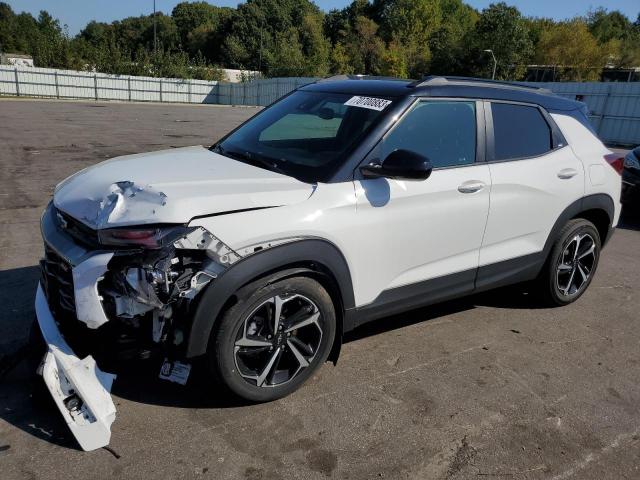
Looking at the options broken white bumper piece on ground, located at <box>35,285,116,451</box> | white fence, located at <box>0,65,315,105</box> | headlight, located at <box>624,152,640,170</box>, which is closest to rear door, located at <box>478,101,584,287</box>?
broken white bumper piece on ground, located at <box>35,285,116,451</box>

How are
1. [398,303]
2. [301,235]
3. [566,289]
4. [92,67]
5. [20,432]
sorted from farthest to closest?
[92,67], [566,289], [398,303], [301,235], [20,432]

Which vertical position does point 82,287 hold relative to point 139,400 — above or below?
above

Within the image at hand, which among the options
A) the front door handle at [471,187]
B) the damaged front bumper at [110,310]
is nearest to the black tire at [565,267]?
the front door handle at [471,187]

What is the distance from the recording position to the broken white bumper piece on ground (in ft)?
8.70

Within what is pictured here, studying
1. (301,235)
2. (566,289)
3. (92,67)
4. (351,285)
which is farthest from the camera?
(92,67)

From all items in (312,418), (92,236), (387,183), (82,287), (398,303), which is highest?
(387,183)

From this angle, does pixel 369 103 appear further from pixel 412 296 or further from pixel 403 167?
pixel 412 296

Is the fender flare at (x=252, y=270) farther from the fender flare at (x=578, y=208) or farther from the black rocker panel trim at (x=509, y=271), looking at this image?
the fender flare at (x=578, y=208)

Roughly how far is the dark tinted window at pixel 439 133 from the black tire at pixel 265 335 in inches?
39.5

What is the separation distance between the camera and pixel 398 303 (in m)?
3.58

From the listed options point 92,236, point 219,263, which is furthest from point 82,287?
point 219,263

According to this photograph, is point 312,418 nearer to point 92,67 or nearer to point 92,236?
point 92,236

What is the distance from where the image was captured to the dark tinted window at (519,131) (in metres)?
4.01

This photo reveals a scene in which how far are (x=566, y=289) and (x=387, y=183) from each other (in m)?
2.43
